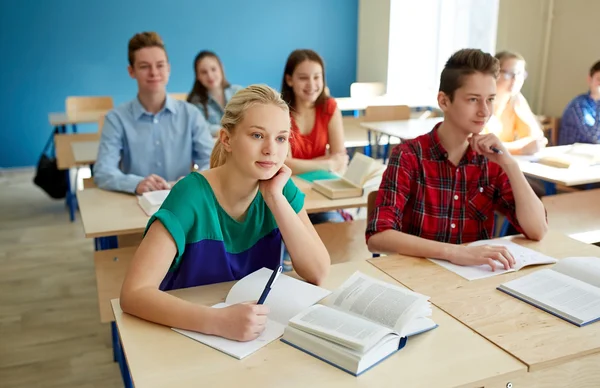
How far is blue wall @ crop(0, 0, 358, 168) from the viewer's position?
19.5 feet

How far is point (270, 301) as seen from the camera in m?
1.31

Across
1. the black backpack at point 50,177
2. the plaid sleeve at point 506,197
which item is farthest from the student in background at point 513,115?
the black backpack at point 50,177

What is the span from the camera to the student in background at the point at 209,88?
13.8 ft

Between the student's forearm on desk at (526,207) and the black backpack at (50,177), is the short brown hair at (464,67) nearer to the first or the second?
the student's forearm on desk at (526,207)

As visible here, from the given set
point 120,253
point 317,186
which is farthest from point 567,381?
point 120,253

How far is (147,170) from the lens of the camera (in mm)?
2803

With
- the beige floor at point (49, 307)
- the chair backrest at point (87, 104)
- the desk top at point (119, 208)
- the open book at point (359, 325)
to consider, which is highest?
the chair backrest at point (87, 104)

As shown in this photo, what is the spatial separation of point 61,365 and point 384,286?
1.71 m

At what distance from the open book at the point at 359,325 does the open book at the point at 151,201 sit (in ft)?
3.58

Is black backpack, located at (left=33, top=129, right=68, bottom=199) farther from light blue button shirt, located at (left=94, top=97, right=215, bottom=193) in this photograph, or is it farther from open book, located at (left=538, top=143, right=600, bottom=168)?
open book, located at (left=538, top=143, right=600, bottom=168)

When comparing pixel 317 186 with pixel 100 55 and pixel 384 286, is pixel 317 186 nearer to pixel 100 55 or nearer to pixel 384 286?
pixel 384 286

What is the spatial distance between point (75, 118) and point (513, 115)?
3366 millimetres

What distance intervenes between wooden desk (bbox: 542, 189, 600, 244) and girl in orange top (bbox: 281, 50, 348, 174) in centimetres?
106

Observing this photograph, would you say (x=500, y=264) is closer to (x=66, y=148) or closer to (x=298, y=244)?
(x=298, y=244)
